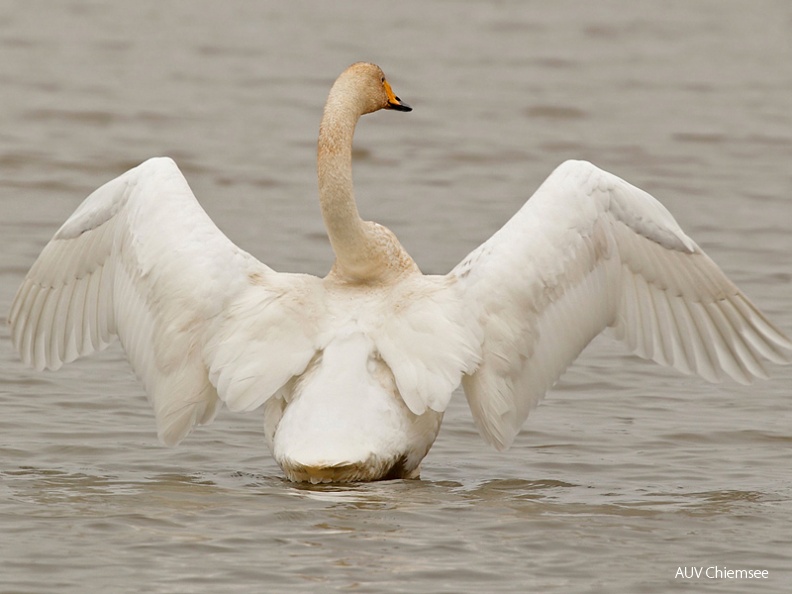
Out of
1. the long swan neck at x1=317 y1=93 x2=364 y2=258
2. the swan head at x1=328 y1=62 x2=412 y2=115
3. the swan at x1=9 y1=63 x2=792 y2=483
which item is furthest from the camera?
the swan head at x1=328 y1=62 x2=412 y2=115

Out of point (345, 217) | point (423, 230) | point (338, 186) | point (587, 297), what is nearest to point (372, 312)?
point (345, 217)

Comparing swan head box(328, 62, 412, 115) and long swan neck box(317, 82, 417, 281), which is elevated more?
swan head box(328, 62, 412, 115)

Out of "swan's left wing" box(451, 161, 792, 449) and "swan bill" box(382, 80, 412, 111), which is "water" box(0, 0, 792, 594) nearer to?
"swan's left wing" box(451, 161, 792, 449)

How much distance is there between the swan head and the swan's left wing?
3.44ft

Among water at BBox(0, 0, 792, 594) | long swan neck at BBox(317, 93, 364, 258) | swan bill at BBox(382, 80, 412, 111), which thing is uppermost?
swan bill at BBox(382, 80, 412, 111)

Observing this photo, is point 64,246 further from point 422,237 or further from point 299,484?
point 422,237

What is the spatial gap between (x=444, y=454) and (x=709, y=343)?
1474 millimetres

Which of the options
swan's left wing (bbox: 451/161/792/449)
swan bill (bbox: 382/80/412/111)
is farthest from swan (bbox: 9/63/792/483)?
swan bill (bbox: 382/80/412/111)

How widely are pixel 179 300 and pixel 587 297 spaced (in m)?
1.76

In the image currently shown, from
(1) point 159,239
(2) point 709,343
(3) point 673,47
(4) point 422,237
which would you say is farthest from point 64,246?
(3) point 673,47

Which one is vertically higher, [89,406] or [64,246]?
[64,246]

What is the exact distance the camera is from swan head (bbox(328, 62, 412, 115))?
28.5 ft

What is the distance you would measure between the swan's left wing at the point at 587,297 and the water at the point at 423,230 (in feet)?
1.66

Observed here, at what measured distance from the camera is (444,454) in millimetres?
9266
